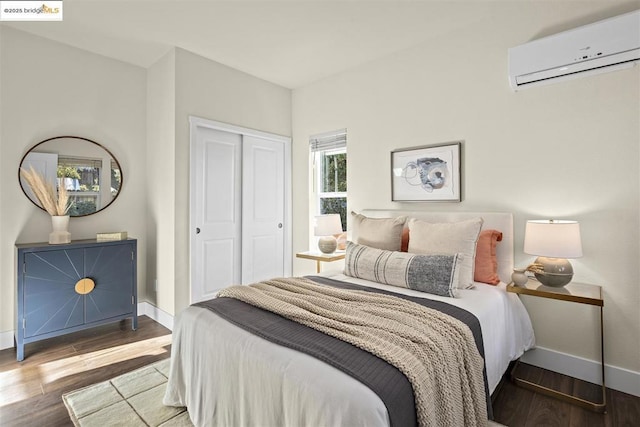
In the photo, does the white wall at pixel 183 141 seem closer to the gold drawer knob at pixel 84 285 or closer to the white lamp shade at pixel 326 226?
the gold drawer knob at pixel 84 285

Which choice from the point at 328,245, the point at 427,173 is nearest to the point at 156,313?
the point at 328,245

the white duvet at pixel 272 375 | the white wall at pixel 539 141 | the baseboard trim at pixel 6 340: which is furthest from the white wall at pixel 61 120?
the white wall at pixel 539 141

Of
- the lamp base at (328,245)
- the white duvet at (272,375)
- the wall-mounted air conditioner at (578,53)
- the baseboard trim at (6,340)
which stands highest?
the wall-mounted air conditioner at (578,53)

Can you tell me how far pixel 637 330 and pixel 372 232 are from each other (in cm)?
182

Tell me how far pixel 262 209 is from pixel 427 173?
6.57 feet

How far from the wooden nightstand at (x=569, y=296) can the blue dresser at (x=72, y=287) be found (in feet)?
10.7

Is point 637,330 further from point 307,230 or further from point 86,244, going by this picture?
point 86,244

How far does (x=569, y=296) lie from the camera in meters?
1.92

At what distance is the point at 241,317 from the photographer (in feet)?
5.36

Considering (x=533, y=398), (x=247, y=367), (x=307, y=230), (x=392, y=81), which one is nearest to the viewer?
(x=247, y=367)

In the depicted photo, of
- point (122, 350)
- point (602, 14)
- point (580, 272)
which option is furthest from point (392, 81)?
point (122, 350)

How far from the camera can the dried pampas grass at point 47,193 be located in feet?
9.14

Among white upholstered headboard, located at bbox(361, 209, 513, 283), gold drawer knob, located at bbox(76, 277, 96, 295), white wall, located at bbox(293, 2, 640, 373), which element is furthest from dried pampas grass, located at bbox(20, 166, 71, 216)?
white upholstered headboard, located at bbox(361, 209, 513, 283)

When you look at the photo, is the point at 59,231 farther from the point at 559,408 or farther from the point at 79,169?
the point at 559,408
